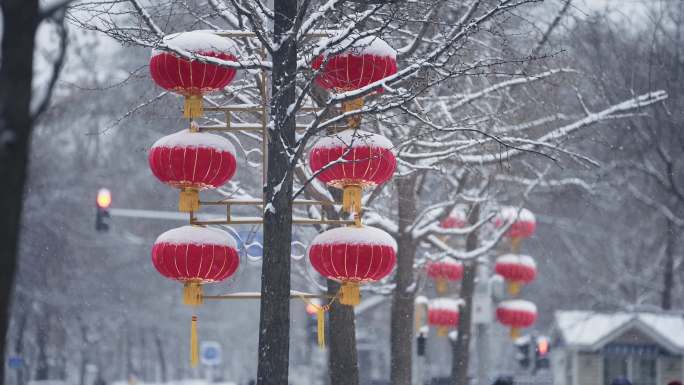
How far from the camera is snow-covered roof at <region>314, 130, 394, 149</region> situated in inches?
455

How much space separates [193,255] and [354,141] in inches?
80.1

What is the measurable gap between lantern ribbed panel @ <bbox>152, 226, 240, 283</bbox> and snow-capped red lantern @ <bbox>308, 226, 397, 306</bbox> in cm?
94

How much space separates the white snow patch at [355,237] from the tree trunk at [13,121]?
5300 millimetres

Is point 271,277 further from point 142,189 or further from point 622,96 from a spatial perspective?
point 142,189

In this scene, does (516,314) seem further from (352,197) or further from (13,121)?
(13,121)

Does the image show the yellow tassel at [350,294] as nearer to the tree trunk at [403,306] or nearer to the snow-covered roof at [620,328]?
the tree trunk at [403,306]

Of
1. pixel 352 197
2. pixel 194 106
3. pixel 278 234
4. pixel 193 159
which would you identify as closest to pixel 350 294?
pixel 352 197

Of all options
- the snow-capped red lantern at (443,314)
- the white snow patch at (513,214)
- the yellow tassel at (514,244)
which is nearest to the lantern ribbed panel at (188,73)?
the white snow patch at (513,214)

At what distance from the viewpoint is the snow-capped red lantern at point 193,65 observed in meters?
11.4

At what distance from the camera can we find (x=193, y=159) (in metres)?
11.5

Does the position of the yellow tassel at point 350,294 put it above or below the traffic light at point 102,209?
below

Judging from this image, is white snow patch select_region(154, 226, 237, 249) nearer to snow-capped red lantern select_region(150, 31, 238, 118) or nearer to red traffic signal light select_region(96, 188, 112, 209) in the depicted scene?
snow-capped red lantern select_region(150, 31, 238, 118)

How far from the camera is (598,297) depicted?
40.9m

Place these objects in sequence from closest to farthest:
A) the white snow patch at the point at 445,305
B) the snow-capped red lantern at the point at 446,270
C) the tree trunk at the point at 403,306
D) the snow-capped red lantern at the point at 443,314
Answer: the tree trunk at the point at 403,306 → the snow-capped red lantern at the point at 446,270 → the snow-capped red lantern at the point at 443,314 → the white snow patch at the point at 445,305
